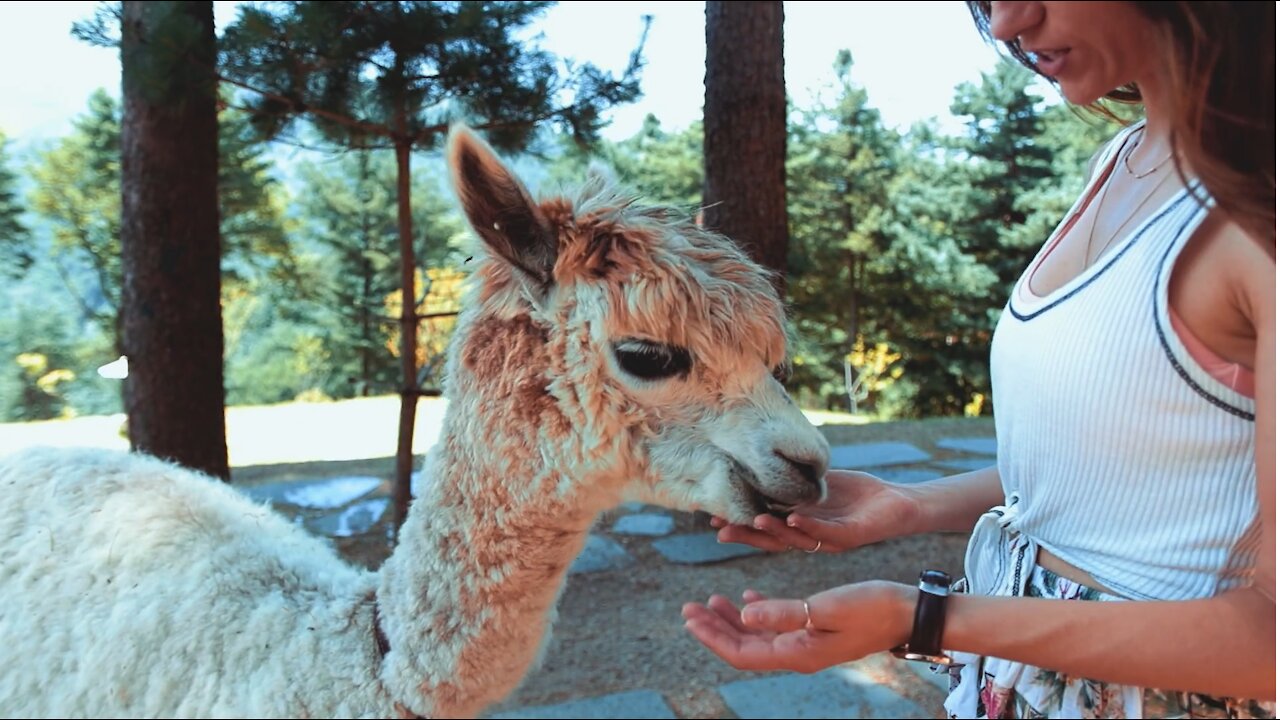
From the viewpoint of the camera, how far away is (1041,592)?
1.07 m

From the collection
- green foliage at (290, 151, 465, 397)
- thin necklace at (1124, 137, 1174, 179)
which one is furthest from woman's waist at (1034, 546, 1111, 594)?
green foliage at (290, 151, 465, 397)

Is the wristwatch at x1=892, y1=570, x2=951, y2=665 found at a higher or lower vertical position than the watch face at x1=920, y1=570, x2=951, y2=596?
lower

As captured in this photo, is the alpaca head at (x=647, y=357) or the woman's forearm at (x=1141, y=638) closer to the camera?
the woman's forearm at (x=1141, y=638)

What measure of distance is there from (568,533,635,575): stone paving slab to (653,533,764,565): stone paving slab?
0.77 feet

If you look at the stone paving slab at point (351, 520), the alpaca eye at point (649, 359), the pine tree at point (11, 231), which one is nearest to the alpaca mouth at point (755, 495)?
the alpaca eye at point (649, 359)

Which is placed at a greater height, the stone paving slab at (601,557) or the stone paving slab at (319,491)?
the stone paving slab at (319,491)

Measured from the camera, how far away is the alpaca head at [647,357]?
1513 millimetres

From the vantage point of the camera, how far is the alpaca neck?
1602mm

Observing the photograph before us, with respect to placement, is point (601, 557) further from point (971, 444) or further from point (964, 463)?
point (971, 444)

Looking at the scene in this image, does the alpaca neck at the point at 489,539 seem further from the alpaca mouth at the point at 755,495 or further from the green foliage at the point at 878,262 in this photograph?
the green foliage at the point at 878,262

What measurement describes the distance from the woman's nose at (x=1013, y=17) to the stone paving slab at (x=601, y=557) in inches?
158

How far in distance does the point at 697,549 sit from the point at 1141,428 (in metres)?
4.24

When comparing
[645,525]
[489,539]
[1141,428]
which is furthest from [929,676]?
[1141,428]

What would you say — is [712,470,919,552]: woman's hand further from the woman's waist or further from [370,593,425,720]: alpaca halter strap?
[370,593,425,720]: alpaca halter strap
